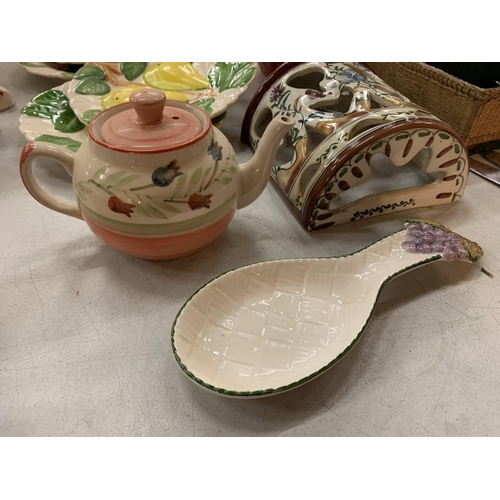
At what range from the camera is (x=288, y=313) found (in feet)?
2.31

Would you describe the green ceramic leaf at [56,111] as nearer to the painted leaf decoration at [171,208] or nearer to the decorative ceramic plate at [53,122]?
the decorative ceramic plate at [53,122]

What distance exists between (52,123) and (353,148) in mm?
707

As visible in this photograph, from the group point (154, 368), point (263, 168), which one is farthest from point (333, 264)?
point (154, 368)

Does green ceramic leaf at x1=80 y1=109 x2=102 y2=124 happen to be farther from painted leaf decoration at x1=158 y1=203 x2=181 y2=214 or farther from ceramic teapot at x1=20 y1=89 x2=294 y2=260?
painted leaf decoration at x1=158 y1=203 x2=181 y2=214

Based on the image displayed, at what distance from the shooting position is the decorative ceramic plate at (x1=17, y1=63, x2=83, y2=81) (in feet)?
4.10

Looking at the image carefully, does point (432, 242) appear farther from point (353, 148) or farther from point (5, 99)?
point (5, 99)

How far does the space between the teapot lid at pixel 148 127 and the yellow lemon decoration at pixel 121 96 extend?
0.41 metres

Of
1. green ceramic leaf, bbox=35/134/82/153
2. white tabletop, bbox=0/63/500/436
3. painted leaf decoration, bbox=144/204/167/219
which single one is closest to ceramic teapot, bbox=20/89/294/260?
painted leaf decoration, bbox=144/204/167/219

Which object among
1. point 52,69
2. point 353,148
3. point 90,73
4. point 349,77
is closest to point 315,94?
point 349,77

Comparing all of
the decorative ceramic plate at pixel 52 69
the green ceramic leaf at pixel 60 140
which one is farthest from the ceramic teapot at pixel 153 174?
the decorative ceramic plate at pixel 52 69

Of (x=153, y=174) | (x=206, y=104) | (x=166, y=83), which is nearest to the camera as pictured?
(x=153, y=174)

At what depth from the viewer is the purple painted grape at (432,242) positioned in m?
0.74

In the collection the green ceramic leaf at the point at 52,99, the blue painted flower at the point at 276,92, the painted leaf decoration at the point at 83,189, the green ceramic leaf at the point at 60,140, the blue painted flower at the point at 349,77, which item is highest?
the blue painted flower at the point at 349,77

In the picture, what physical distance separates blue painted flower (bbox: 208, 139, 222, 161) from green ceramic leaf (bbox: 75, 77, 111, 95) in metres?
0.57
